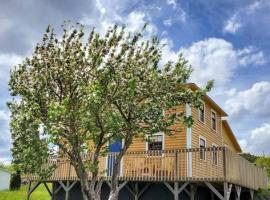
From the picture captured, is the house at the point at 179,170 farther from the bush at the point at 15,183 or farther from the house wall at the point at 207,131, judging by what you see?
the bush at the point at 15,183

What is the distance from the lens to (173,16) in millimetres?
13070

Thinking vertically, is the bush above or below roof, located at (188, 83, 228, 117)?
below

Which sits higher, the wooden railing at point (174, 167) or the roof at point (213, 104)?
the roof at point (213, 104)

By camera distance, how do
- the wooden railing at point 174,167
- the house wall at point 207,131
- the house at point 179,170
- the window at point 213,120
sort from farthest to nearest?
1. the window at point 213,120
2. the house wall at point 207,131
3. the house at point 179,170
4. the wooden railing at point 174,167

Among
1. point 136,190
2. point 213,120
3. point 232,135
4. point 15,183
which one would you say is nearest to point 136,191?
point 136,190

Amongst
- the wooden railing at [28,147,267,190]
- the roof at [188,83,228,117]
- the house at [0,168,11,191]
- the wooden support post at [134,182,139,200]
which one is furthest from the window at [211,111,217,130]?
the house at [0,168,11,191]

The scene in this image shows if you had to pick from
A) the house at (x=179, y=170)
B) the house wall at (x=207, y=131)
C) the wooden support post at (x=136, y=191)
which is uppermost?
the house wall at (x=207, y=131)

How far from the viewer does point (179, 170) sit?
63.8ft

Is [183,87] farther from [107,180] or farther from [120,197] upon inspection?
[120,197]

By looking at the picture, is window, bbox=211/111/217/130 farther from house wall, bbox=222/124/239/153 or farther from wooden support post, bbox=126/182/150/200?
wooden support post, bbox=126/182/150/200

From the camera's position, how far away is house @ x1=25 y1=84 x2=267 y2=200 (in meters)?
18.8

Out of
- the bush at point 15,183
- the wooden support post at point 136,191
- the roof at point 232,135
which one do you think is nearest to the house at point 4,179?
the bush at point 15,183

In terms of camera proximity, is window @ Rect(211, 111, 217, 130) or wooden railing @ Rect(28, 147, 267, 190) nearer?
wooden railing @ Rect(28, 147, 267, 190)

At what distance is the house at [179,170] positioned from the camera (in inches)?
739
